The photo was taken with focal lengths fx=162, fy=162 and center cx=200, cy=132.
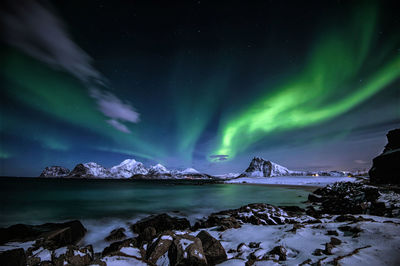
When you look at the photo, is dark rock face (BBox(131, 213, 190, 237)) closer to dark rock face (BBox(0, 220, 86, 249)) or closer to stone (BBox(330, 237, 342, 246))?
dark rock face (BBox(0, 220, 86, 249))

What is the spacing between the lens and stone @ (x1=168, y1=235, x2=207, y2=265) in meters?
4.20

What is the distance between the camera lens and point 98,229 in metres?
11.5

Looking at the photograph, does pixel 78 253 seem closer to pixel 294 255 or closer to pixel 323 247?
pixel 294 255

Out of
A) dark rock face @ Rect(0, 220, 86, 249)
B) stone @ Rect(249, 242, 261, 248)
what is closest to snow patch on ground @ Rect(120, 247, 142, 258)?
stone @ Rect(249, 242, 261, 248)

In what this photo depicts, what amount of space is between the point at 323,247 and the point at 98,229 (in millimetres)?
13260

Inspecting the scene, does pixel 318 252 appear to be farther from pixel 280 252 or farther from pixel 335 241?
pixel 280 252

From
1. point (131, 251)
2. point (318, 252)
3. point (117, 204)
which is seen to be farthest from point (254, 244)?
point (117, 204)

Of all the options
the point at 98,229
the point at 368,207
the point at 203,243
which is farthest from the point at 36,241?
the point at 368,207

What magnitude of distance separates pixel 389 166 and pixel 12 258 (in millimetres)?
42303

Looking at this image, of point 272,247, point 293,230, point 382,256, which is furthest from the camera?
point 293,230

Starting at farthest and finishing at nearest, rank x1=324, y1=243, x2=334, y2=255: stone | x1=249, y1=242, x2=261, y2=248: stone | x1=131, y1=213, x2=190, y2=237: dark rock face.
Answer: x1=131, y1=213, x2=190, y2=237: dark rock face, x1=249, y1=242, x2=261, y2=248: stone, x1=324, y1=243, x2=334, y2=255: stone

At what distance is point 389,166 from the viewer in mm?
26719

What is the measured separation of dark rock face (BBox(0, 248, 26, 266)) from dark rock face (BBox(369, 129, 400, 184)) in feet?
132

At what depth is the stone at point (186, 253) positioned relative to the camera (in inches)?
165
